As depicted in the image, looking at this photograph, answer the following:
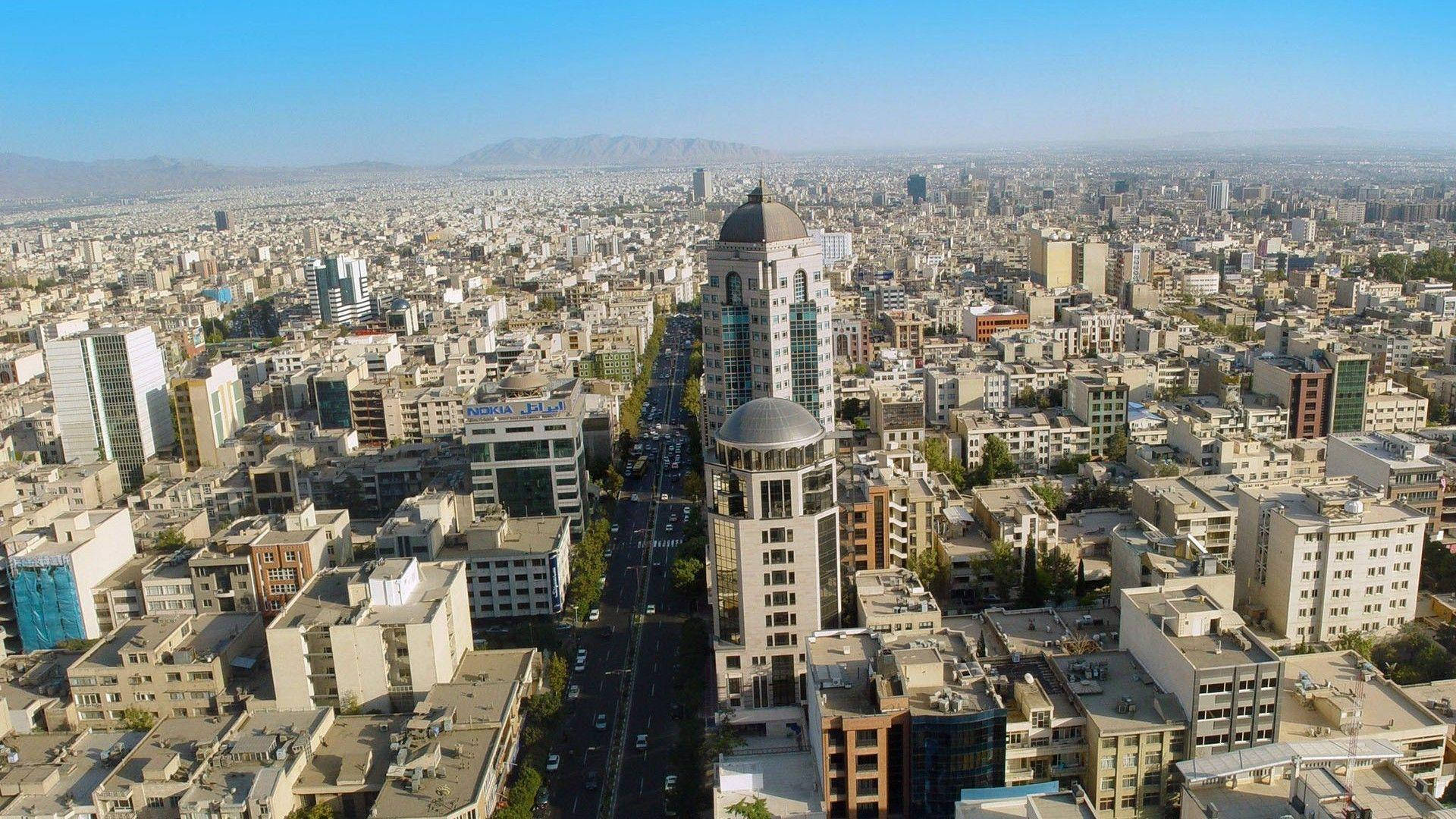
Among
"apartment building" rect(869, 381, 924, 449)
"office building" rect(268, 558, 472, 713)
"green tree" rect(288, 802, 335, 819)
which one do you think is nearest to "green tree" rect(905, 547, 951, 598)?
"apartment building" rect(869, 381, 924, 449)

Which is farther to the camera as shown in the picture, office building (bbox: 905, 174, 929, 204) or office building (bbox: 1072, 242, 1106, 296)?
office building (bbox: 905, 174, 929, 204)

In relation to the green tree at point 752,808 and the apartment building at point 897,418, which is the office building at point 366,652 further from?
the apartment building at point 897,418

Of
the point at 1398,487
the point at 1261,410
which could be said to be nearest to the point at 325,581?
the point at 1398,487

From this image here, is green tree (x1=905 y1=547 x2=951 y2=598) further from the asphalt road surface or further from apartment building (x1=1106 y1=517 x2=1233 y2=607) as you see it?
the asphalt road surface

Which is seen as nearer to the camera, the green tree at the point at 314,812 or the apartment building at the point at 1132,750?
the apartment building at the point at 1132,750

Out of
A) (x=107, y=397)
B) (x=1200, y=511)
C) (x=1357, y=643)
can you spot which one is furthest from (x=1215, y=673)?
(x=107, y=397)

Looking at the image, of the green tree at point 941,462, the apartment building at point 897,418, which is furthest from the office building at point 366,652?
the green tree at point 941,462
